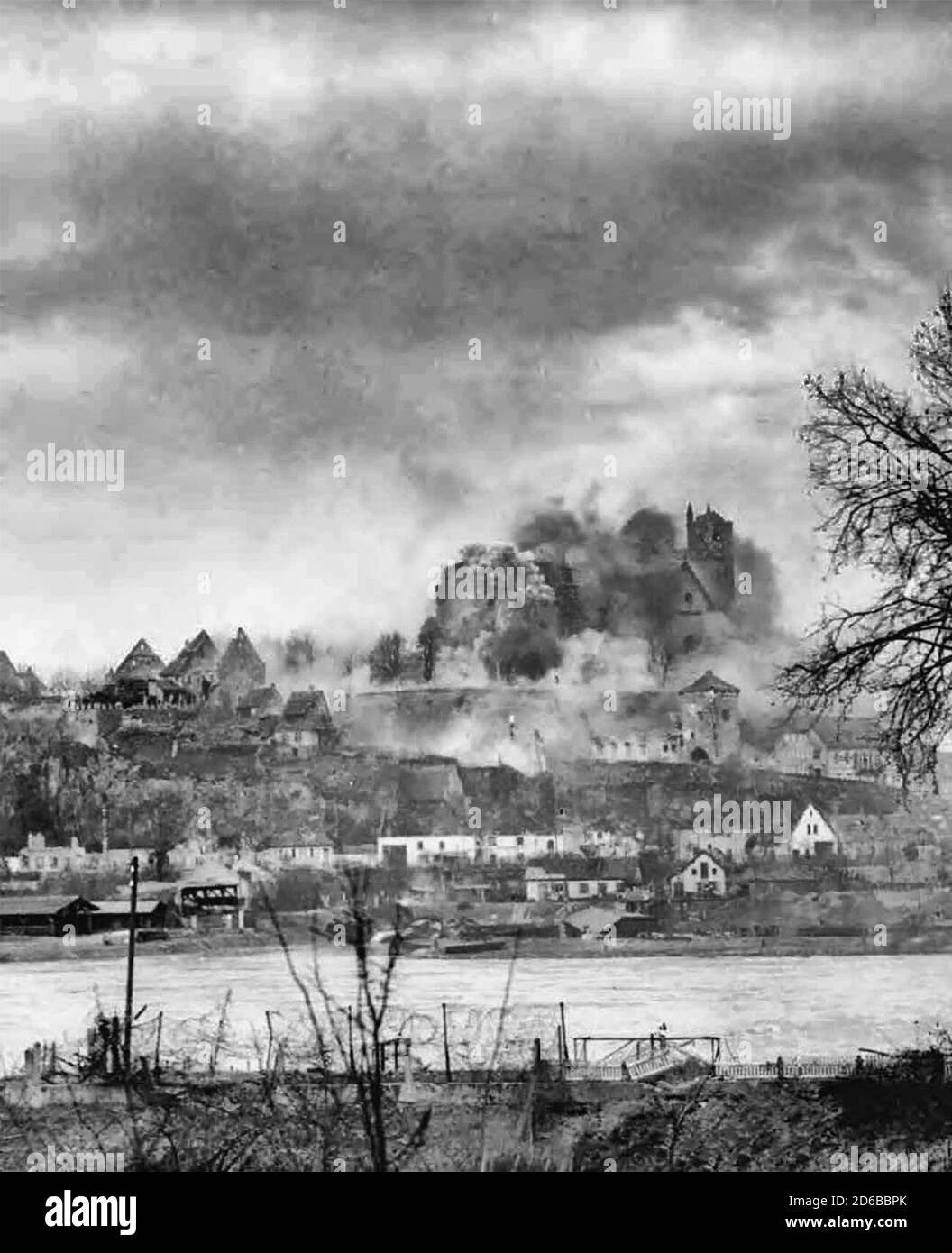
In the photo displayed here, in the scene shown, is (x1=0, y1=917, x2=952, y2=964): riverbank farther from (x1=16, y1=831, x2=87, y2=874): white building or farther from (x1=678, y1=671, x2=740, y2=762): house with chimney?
(x1=678, y1=671, x2=740, y2=762): house with chimney

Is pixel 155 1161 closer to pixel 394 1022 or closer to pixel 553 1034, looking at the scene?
pixel 394 1022

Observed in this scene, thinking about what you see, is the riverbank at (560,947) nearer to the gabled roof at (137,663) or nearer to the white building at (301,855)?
the white building at (301,855)

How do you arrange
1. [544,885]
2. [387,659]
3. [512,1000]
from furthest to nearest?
[387,659] < [544,885] < [512,1000]

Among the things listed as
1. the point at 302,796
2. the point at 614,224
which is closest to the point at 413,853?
the point at 302,796

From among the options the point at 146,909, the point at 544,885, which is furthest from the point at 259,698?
the point at 544,885

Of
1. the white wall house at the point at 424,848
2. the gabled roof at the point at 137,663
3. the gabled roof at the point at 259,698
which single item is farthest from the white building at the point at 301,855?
the gabled roof at the point at 137,663

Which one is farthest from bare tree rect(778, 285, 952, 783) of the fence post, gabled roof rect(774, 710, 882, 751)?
the fence post

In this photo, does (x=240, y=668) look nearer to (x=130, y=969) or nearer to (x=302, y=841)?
(x=302, y=841)
